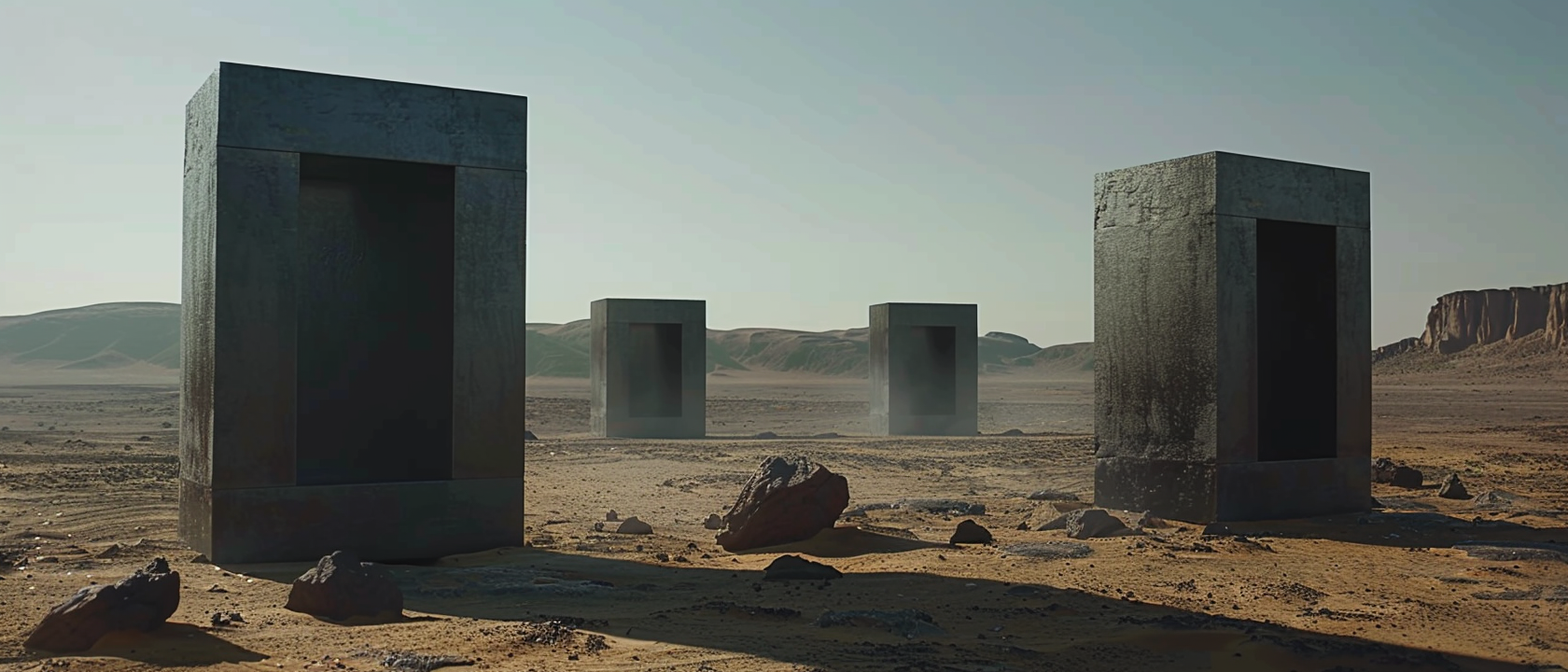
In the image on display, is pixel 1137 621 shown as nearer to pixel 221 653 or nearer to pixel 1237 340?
pixel 221 653

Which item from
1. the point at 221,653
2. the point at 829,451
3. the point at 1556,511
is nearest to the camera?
the point at 221,653

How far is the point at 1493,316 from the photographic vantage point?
89.1 metres

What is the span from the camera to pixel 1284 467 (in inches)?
437

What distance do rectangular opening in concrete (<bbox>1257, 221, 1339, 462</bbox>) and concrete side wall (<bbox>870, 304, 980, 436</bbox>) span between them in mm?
15351

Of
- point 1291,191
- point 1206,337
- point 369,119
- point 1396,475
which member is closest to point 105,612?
point 369,119

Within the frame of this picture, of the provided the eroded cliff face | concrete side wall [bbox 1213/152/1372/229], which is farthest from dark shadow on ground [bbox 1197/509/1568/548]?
the eroded cliff face

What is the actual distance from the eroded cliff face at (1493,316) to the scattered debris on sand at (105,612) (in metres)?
88.8

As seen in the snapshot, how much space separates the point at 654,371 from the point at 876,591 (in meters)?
19.9

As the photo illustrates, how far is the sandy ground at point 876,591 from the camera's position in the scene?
561 centimetres

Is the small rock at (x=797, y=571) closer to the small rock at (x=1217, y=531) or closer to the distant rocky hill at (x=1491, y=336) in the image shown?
the small rock at (x=1217, y=531)

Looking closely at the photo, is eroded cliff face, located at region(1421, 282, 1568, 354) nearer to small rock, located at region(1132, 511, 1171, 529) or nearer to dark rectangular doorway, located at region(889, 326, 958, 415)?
dark rectangular doorway, located at region(889, 326, 958, 415)

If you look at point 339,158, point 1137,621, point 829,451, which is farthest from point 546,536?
point 829,451

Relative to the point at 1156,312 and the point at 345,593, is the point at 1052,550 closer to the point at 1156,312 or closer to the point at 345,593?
the point at 1156,312

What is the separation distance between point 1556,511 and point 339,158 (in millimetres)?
10992
